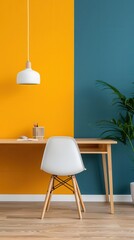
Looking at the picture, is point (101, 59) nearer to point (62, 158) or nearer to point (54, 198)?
point (62, 158)

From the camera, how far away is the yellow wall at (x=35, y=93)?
4195 mm

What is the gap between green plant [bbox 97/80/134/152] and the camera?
12.6ft

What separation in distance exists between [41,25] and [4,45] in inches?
17.4

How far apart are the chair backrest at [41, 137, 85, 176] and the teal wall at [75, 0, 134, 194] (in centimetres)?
72

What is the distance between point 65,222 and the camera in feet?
10.8

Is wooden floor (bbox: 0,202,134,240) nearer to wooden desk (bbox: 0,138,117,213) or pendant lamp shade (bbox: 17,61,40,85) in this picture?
wooden desk (bbox: 0,138,117,213)

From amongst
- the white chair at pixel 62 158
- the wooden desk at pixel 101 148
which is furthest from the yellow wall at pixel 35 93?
the white chair at pixel 62 158

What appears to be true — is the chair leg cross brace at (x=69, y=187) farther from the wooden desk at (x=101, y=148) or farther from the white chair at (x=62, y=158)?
the wooden desk at (x=101, y=148)

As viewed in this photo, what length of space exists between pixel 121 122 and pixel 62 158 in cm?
99

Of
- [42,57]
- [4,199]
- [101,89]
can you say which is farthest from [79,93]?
[4,199]

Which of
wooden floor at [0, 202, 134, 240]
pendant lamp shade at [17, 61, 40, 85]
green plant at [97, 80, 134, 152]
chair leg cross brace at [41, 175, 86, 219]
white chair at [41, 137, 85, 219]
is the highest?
pendant lamp shade at [17, 61, 40, 85]

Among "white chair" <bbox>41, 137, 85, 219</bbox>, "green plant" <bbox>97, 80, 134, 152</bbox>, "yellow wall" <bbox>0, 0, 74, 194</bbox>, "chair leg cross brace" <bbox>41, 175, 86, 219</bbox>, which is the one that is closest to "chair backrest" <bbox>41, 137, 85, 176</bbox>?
"white chair" <bbox>41, 137, 85, 219</bbox>

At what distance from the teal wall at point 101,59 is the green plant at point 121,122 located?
71mm

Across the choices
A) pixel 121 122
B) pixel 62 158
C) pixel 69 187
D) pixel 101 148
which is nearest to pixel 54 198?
pixel 69 187
